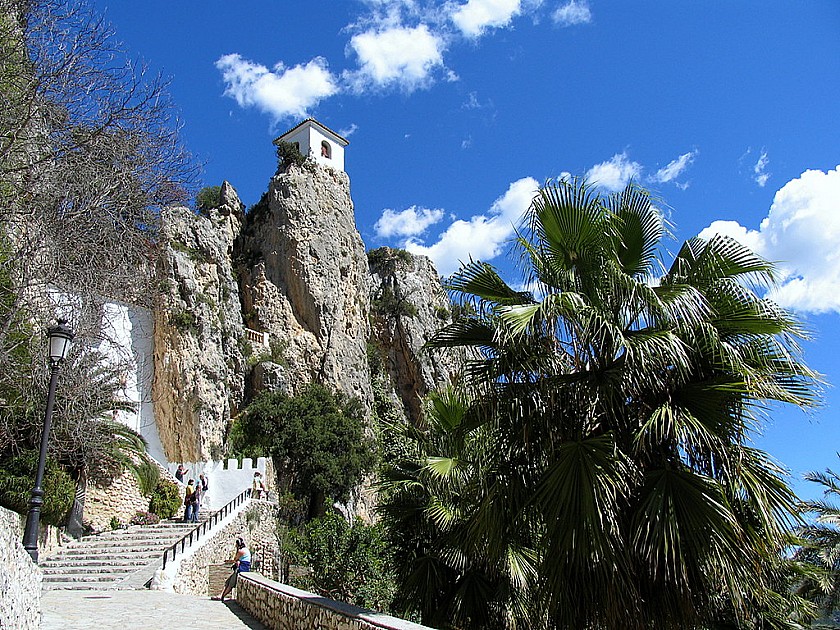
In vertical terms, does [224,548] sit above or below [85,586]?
below

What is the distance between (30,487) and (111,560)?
232 cm

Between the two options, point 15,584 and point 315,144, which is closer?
point 15,584

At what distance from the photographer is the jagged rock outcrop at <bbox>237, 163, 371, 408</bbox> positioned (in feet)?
118

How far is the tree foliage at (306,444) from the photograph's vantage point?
29.9 m

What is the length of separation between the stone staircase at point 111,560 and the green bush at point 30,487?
3.29 feet

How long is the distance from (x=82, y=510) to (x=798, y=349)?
16.9 m

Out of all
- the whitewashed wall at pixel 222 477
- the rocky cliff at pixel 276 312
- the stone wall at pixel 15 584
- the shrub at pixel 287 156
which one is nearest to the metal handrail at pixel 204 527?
the whitewashed wall at pixel 222 477

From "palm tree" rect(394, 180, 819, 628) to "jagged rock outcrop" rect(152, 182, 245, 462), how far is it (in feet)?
76.2

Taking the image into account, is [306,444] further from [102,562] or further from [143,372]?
[102,562]

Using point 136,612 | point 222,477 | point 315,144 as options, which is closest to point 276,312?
point 222,477

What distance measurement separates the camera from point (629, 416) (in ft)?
17.7

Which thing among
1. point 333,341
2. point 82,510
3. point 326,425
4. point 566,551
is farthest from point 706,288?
point 333,341

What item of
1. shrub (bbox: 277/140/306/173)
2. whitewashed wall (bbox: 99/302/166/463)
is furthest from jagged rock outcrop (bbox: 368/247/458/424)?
whitewashed wall (bbox: 99/302/166/463)

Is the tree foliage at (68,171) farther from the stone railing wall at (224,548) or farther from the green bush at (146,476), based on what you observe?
the green bush at (146,476)
